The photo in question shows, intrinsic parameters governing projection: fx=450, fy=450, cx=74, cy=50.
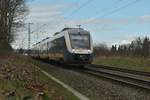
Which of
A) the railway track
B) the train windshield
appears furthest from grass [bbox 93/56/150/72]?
the railway track

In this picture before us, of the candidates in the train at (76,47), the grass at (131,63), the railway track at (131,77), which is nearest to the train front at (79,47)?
the train at (76,47)

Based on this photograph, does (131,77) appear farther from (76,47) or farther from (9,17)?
(9,17)

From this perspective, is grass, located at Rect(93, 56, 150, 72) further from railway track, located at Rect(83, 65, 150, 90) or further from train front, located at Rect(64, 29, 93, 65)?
railway track, located at Rect(83, 65, 150, 90)

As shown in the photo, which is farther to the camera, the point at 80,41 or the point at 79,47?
the point at 80,41

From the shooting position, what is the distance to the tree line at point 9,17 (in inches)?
1952

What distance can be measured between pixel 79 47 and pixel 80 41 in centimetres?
82

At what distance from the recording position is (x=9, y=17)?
55.5 meters

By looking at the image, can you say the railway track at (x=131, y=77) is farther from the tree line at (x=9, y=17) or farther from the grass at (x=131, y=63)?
the tree line at (x=9, y=17)

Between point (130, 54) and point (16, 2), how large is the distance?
15.2 metres

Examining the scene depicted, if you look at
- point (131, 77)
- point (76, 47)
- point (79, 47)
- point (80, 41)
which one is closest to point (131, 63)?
point (80, 41)

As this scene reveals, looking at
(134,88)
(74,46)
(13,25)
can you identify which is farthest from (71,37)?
(13,25)

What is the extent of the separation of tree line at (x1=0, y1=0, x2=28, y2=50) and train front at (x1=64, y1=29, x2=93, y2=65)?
510 inches

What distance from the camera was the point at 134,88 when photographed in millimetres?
18500

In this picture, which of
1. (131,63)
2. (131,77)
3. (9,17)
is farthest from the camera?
(9,17)
